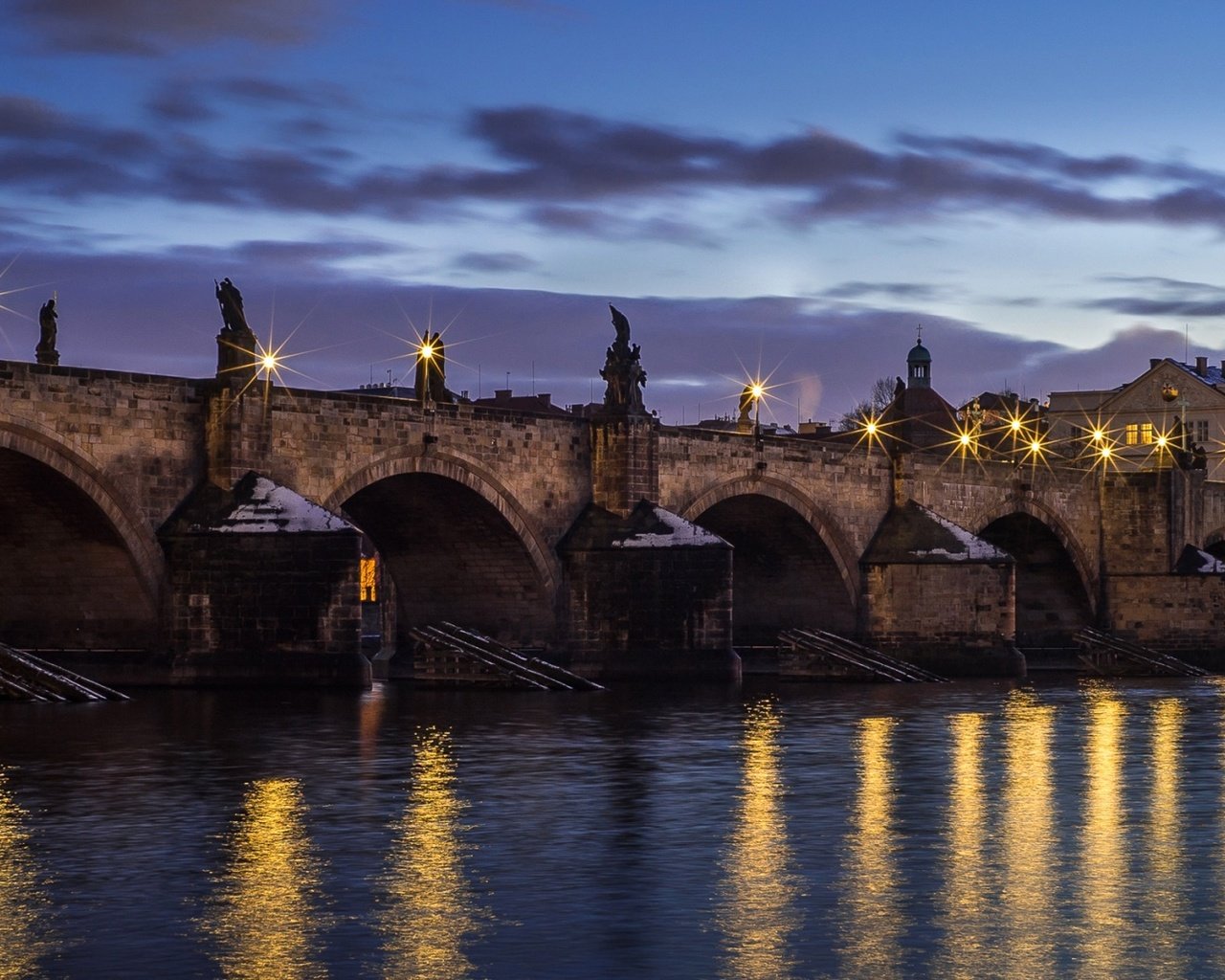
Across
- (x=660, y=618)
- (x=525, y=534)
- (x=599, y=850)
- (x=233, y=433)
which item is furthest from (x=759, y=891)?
(x=525, y=534)

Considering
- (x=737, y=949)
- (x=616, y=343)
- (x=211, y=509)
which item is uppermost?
(x=616, y=343)

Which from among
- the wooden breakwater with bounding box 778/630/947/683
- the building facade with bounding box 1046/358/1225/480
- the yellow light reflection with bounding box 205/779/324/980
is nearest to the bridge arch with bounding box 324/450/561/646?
the wooden breakwater with bounding box 778/630/947/683

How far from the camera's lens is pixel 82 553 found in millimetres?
36375

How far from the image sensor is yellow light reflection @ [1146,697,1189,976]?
482 inches

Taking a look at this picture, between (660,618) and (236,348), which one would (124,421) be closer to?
(236,348)

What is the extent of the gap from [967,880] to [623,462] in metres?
31.2

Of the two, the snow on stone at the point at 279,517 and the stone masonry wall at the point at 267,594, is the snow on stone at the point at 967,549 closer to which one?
the snow on stone at the point at 279,517

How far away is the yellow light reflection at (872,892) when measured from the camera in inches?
466

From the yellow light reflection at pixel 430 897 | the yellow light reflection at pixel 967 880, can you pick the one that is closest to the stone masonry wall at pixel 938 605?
the yellow light reflection at pixel 967 880

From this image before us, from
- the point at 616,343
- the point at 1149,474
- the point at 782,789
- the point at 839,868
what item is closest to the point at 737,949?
the point at 839,868

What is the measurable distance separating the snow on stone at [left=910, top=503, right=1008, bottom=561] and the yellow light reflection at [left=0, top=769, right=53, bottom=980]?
120 feet

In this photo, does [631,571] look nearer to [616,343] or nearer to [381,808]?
[616,343]

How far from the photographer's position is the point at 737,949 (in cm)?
1213

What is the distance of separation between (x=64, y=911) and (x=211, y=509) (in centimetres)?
A: 2361
